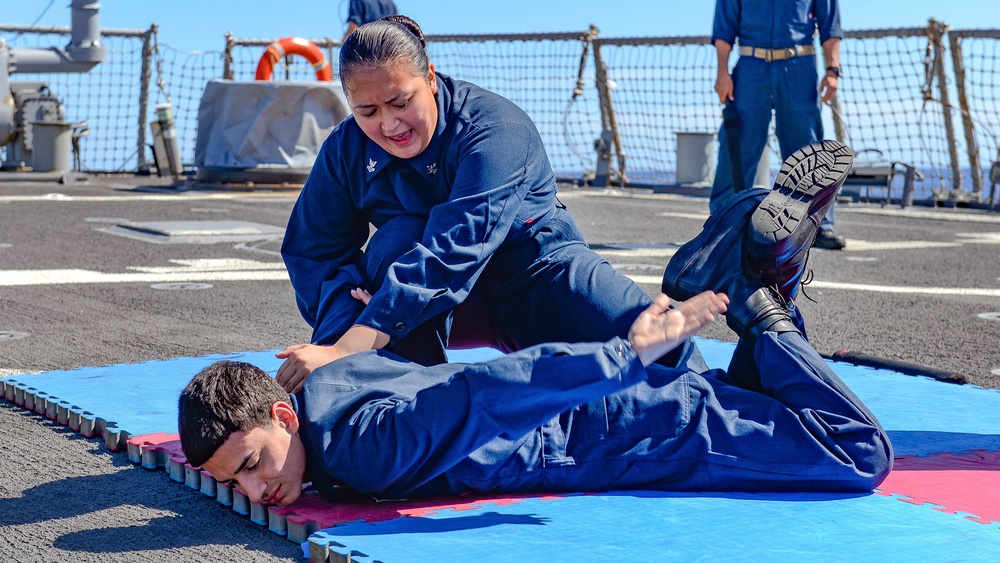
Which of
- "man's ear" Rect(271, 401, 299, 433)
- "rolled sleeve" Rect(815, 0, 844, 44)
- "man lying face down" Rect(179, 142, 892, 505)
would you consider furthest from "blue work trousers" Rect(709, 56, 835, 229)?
"man's ear" Rect(271, 401, 299, 433)

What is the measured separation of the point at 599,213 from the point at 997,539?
8.14 meters

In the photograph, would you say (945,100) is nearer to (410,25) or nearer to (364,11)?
(364,11)

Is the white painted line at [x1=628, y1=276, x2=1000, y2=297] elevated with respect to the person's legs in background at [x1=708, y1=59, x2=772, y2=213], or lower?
lower

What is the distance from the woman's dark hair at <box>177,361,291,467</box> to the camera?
7.73ft

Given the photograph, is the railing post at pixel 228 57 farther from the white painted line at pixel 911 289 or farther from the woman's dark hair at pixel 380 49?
the woman's dark hair at pixel 380 49

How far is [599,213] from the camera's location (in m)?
10.3

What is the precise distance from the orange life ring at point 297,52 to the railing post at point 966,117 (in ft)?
21.5

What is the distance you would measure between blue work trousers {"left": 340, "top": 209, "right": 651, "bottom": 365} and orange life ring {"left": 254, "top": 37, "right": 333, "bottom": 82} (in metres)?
10.4

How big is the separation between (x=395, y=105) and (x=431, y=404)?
764 mm

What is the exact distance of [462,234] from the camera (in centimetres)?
274

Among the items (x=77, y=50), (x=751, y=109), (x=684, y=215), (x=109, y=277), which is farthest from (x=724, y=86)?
(x=77, y=50)

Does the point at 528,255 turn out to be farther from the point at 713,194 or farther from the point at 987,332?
the point at 713,194

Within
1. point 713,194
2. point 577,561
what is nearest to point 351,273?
point 577,561

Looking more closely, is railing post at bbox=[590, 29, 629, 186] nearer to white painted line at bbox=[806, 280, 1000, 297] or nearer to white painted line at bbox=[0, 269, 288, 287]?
white painted line at bbox=[806, 280, 1000, 297]
